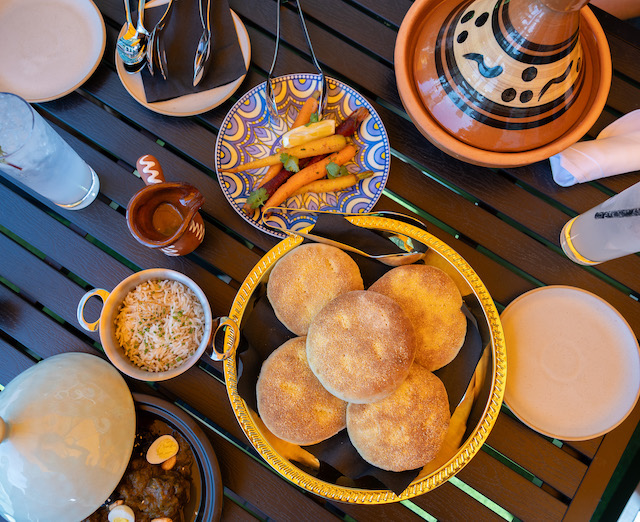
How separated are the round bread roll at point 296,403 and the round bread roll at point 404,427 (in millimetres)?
55

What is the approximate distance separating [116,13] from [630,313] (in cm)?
150

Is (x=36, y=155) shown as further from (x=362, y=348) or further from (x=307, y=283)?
(x=362, y=348)

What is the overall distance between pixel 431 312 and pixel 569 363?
39 cm

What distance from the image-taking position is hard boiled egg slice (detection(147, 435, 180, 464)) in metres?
0.93

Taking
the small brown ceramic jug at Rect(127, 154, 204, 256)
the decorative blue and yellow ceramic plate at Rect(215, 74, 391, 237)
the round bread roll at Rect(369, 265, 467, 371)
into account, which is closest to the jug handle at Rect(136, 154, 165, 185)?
the small brown ceramic jug at Rect(127, 154, 204, 256)

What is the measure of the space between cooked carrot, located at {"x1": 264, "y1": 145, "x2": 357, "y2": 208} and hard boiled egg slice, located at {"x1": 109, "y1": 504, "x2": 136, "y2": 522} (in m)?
0.72

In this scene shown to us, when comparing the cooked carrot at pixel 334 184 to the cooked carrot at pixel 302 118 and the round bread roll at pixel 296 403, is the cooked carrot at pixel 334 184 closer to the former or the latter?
the cooked carrot at pixel 302 118

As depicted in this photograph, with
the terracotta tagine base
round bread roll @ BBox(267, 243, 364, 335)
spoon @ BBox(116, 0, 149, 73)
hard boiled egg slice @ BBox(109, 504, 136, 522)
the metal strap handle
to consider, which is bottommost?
hard boiled egg slice @ BBox(109, 504, 136, 522)

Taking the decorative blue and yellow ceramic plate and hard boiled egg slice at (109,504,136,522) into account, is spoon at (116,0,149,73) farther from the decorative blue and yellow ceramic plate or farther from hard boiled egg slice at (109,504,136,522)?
hard boiled egg slice at (109,504,136,522)

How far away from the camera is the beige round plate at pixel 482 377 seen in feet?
2.84

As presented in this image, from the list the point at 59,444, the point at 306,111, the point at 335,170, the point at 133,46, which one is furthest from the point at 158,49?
the point at 59,444

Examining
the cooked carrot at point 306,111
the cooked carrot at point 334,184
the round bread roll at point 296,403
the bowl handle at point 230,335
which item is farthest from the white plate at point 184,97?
the round bread roll at point 296,403

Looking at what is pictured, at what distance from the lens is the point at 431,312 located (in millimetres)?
854

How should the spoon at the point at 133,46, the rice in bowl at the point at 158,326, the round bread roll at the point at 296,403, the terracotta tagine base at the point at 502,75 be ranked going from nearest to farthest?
1. the terracotta tagine base at the point at 502,75
2. the round bread roll at the point at 296,403
3. the rice in bowl at the point at 158,326
4. the spoon at the point at 133,46
